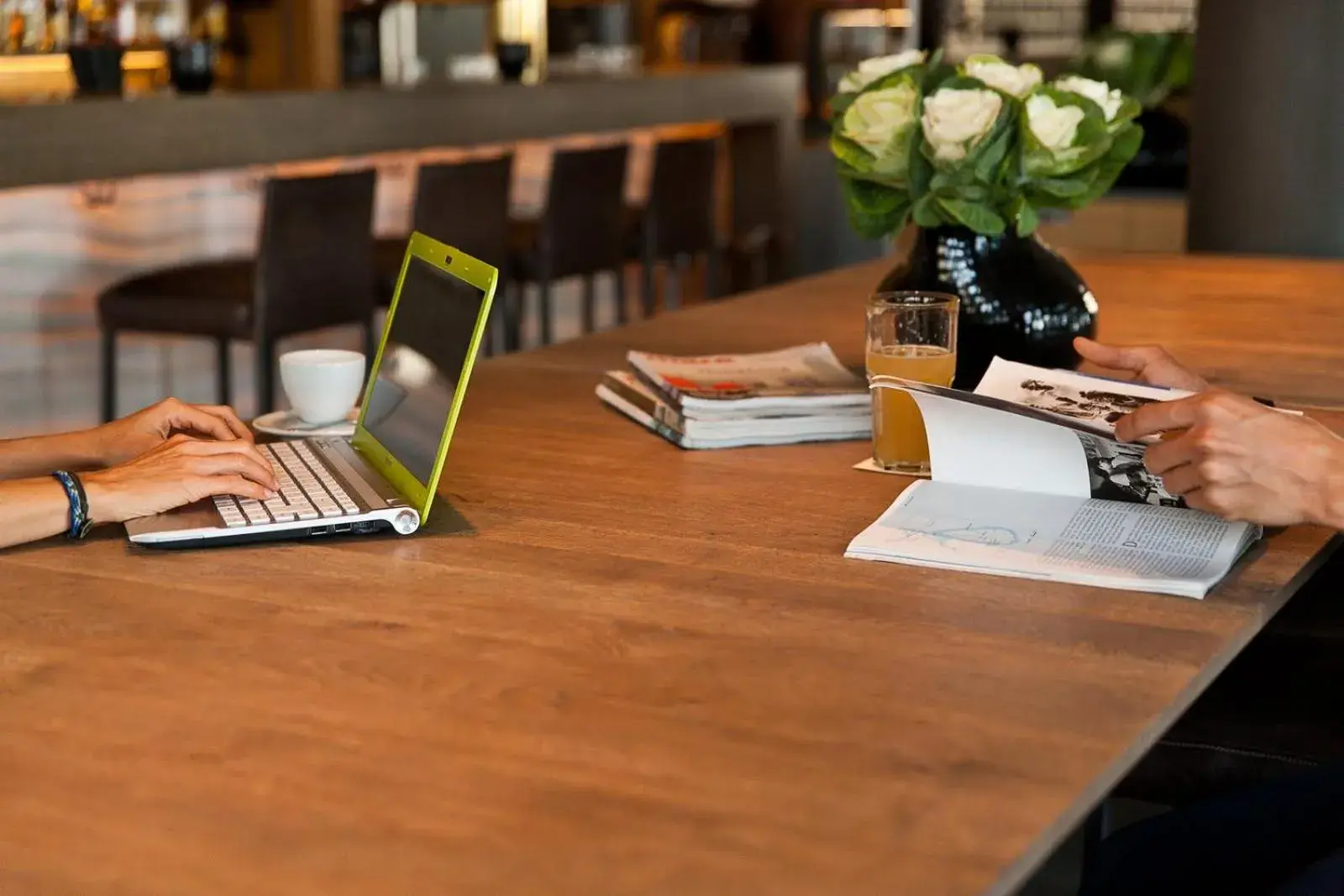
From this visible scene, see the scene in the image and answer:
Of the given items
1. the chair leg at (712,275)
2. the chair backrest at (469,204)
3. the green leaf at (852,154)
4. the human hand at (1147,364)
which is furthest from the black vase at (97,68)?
the human hand at (1147,364)

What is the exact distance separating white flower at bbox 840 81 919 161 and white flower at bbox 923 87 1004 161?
54 millimetres

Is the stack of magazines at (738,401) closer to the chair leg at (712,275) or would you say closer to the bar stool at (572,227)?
the bar stool at (572,227)

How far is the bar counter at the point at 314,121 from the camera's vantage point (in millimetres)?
3506

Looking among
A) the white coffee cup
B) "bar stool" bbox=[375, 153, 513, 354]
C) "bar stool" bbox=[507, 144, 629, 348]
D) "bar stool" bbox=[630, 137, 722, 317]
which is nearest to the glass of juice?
the white coffee cup

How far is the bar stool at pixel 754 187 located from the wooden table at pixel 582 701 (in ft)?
Answer: 14.6

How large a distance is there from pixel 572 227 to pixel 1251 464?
316 cm

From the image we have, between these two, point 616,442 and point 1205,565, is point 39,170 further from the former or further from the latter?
point 1205,565

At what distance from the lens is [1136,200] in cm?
571

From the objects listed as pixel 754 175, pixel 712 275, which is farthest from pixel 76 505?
pixel 754 175

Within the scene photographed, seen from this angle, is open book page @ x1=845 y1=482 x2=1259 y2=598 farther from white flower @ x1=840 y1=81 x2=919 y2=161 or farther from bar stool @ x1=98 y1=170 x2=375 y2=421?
bar stool @ x1=98 y1=170 x2=375 y2=421

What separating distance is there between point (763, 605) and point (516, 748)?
30cm

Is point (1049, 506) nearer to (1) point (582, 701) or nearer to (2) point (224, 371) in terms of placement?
(1) point (582, 701)

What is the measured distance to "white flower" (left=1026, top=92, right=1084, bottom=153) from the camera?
1.78 metres

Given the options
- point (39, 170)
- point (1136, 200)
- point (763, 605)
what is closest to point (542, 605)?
point (763, 605)
